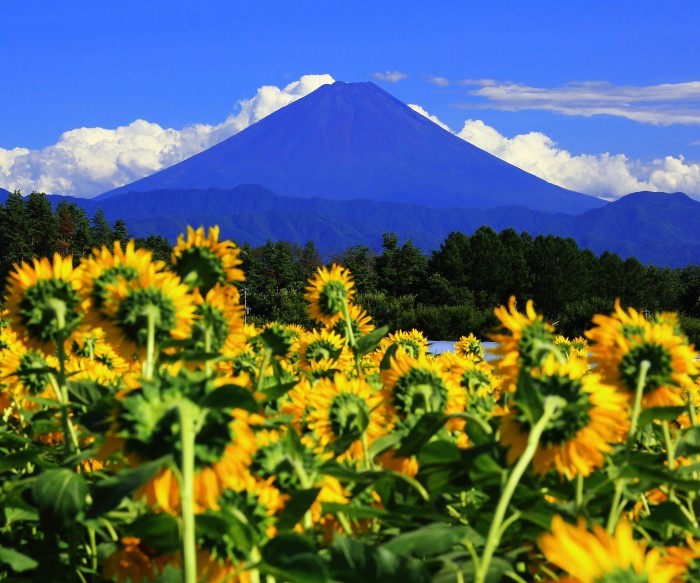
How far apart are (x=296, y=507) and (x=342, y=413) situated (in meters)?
0.67

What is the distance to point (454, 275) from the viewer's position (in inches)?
2734

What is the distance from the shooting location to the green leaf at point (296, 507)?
1268mm

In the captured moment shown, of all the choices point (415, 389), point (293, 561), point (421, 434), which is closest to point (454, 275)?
point (415, 389)

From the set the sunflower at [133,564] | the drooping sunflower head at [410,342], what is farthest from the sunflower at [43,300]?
the drooping sunflower head at [410,342]

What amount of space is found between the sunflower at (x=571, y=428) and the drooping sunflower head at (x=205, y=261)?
0.95 metres

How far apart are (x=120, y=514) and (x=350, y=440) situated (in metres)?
0.45

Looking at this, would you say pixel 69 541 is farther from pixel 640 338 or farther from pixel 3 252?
pixel 3 252

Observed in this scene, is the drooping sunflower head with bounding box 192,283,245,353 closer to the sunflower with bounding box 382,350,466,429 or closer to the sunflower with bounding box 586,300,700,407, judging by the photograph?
the sunflower with bounding box 382,350,466,429

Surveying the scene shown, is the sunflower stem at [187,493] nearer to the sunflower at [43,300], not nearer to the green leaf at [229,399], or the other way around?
the green leaf at [229,399]

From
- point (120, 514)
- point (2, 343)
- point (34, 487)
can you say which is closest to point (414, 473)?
point (120, 514)

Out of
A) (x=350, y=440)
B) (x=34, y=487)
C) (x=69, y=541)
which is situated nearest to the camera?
(x=34, y=487)

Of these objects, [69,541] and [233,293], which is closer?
[69,541]

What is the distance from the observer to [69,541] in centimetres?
151

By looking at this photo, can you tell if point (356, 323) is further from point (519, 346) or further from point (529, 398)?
point (529, 398)
